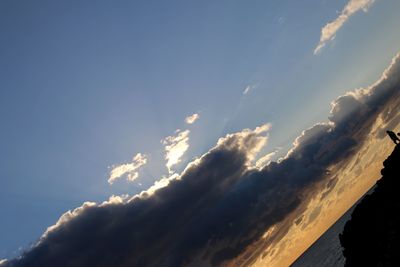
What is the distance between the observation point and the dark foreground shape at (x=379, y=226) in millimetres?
71938

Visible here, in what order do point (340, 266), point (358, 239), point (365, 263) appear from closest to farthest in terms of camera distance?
point (365, 263) < point (358, 239) < point (340, 266)

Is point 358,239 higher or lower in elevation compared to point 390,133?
lower

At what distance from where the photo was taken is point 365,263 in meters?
78.6

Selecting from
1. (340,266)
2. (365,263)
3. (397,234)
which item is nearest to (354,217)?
(365,263)

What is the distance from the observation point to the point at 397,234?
7088 cm

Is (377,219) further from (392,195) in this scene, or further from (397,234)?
(397,234)

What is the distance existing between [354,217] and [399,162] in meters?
14.9

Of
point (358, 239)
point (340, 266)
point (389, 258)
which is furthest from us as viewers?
point (340, 266)

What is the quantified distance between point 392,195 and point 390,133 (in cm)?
1415

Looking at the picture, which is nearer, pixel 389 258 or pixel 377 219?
pixel 389 258

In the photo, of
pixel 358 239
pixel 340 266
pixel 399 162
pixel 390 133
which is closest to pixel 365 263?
pixel 358 239

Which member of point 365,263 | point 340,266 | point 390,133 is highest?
point 390,133

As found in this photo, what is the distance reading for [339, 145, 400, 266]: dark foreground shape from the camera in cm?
7194

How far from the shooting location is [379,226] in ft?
262
